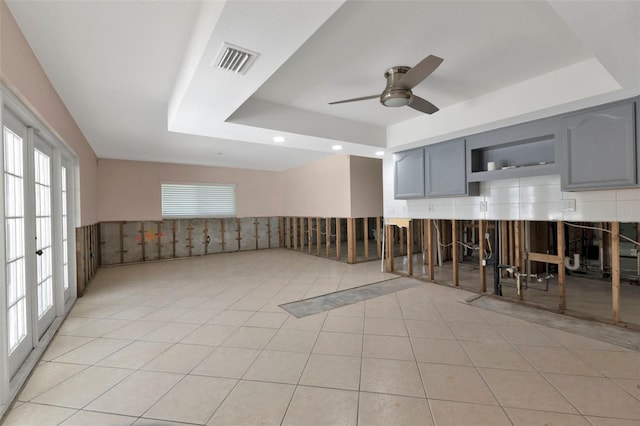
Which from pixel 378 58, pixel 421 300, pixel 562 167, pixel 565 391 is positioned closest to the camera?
pixel 565 391

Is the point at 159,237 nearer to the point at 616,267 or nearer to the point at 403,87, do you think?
the point at 403,87

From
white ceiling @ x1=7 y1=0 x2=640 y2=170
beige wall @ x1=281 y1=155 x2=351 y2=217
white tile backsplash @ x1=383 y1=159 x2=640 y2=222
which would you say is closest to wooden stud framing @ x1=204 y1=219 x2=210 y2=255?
beige wall @ x1=281 y1=155 x2=351 y2=217

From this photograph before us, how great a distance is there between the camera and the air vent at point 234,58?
188 cm

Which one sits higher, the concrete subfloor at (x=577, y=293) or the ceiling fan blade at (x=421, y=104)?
the ceiling fan blade at (x=421, y=104)

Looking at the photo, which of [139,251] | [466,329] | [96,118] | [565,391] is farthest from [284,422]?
[139,251]

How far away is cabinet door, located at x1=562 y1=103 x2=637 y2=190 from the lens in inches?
101

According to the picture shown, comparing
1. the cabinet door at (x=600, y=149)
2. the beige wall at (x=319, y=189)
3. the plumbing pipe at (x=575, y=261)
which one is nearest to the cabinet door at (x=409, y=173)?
the beige wall at (x=319, y=189)

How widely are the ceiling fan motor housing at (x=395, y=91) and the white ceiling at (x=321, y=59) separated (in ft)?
0.30

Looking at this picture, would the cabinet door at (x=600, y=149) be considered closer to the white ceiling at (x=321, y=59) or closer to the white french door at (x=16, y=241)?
the white ceiling at (x=321, y=59)

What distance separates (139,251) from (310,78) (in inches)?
263

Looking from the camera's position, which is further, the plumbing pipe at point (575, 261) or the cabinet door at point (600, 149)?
the plumbing pipe at point (575, 261)

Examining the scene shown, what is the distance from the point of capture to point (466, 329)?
279 cm

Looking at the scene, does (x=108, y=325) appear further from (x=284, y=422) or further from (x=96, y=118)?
(x=96, y=118)

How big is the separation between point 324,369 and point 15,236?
8.84ft
